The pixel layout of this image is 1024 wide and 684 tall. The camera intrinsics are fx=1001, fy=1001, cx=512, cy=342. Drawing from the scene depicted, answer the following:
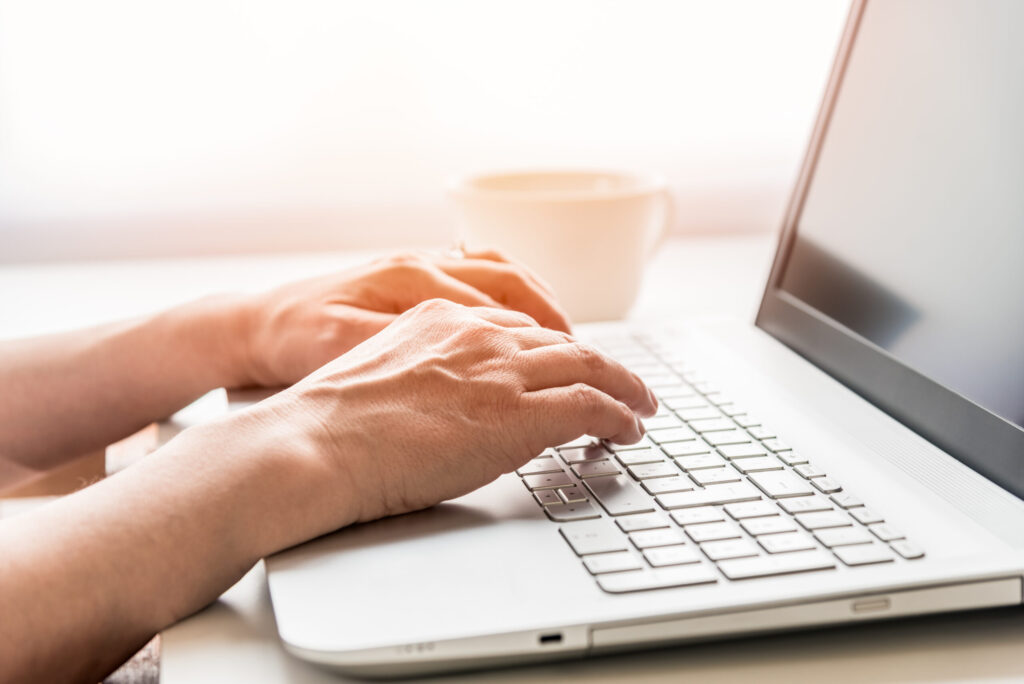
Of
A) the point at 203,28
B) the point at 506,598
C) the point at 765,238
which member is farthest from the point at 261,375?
the point at 765,238

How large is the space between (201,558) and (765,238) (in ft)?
3.15

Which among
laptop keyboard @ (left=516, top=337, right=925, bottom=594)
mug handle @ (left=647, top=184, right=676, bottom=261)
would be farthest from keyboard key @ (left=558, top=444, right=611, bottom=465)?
mug handle @ (left=647, top=184, right=676, bottom=261)

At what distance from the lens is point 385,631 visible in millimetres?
372

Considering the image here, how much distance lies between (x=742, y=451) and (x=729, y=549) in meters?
0.12

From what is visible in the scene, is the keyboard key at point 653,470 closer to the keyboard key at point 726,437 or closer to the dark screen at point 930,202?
the keyboard key at point 726,437

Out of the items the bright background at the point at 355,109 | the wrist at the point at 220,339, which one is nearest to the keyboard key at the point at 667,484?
the wrist at the point at 220,339

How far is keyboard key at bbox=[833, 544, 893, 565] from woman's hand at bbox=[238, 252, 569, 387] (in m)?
0.28

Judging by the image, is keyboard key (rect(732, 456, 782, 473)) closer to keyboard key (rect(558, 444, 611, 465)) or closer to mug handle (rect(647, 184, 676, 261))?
keyboard key (rect(558, 444, 611, 465))

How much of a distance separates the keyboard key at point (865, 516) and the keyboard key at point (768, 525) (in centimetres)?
3

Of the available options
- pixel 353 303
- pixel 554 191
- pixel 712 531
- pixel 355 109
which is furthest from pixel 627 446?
pixel 355 109

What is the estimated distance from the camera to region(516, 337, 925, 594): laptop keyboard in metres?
0.41

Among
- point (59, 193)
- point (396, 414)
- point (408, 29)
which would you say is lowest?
point (59, 193)

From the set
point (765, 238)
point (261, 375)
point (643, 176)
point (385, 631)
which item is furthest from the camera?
point (765, 238)

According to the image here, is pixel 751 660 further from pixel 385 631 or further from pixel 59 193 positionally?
pixel 59 193
